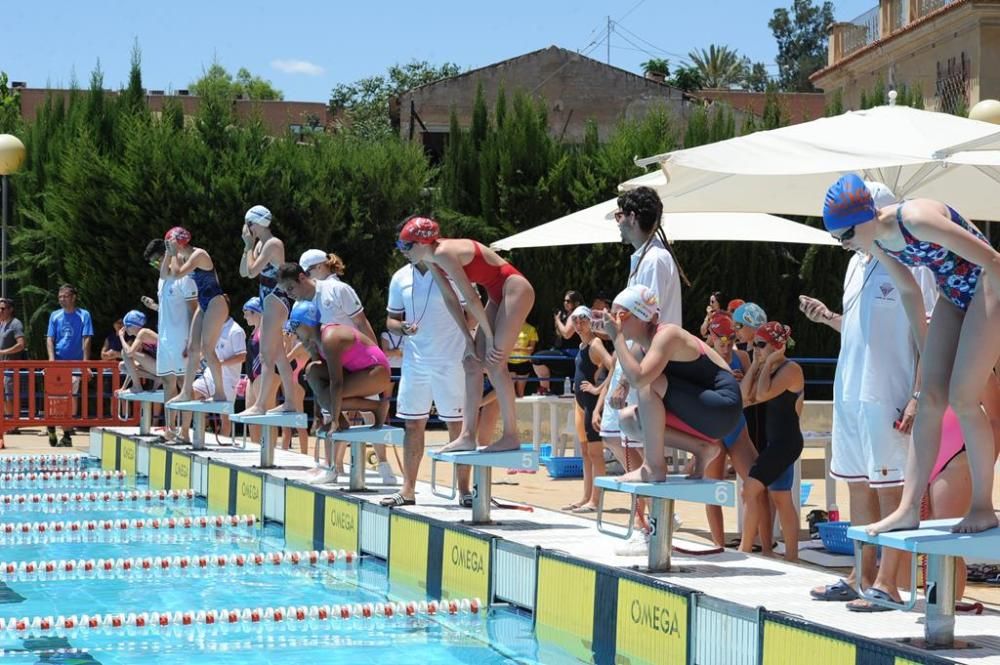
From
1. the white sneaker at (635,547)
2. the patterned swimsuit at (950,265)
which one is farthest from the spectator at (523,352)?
the patterned swimsuit at (950,265)

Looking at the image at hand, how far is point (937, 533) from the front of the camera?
15.3 ft

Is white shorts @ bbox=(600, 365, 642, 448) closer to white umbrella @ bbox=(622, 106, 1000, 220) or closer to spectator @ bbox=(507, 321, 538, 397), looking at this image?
white umbrella @ bbox=(622, 106, 1000, 220)

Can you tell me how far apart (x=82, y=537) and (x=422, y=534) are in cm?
333

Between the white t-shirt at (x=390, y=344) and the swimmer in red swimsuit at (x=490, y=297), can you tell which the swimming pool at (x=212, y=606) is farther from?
the white t-shirt at (x=390, y=344)

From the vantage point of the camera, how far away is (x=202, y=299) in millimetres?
12188

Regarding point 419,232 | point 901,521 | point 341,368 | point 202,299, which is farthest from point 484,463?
point 202,299

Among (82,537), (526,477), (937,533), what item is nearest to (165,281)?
(82,537)

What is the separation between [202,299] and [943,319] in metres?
8.43

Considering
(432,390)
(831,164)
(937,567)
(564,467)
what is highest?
(831,164)

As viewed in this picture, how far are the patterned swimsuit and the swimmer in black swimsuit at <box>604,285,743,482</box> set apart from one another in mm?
1588

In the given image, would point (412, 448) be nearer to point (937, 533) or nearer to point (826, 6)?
point (937, 533)

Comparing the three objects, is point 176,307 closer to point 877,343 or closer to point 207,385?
point 207,385

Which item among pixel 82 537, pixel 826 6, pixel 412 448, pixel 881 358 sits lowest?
pixel 82 537

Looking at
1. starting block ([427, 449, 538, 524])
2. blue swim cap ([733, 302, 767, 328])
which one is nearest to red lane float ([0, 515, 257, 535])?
starting block ([427, 449, 538, 524])
